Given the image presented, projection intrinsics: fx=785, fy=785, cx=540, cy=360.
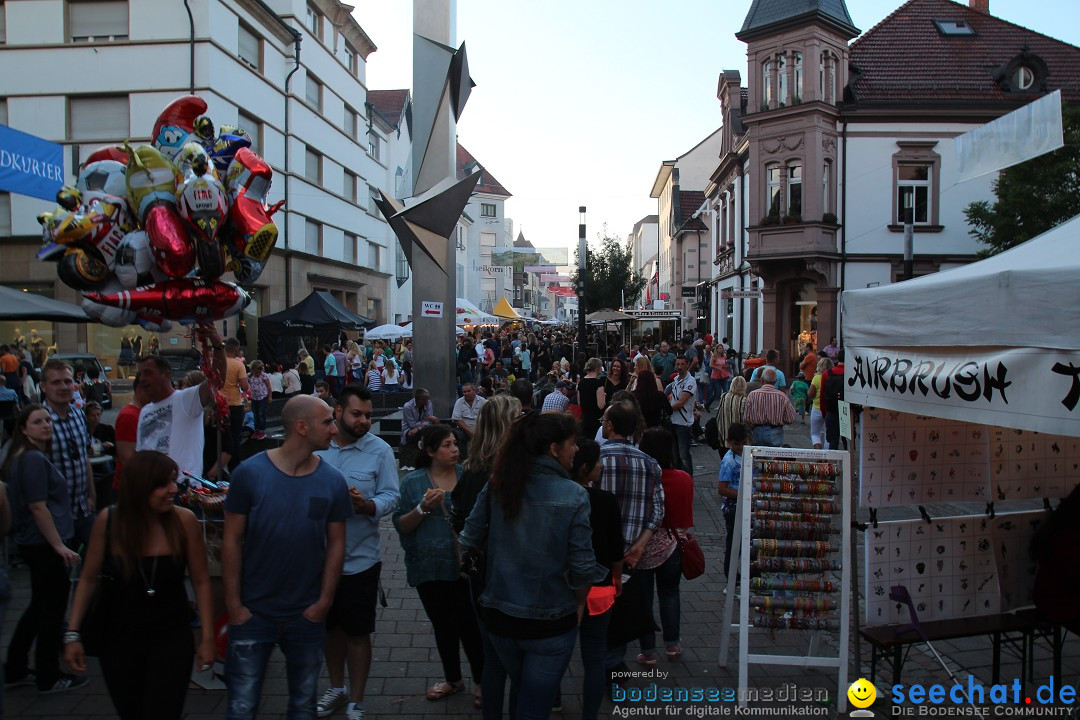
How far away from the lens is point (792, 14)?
25.1 metres

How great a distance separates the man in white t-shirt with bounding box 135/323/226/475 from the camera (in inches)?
200

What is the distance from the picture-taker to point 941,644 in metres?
5.51

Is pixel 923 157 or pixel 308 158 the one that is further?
pixel 308 158

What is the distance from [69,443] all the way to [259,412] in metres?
10.4

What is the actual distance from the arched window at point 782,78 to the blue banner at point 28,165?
21.9 m

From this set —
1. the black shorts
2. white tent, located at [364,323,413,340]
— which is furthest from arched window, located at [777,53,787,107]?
the black shorts

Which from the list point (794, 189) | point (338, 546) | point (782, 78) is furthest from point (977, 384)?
point (782, 78)

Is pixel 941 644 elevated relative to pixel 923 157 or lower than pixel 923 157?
lower

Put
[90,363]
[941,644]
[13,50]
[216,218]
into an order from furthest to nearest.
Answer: [13,50], [90,363], [941,644], [216,218]

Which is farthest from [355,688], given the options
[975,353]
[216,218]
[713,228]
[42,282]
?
[713,228]

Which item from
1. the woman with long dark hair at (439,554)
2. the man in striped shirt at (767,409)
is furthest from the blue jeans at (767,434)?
the woman with long dark hair at (439,554)

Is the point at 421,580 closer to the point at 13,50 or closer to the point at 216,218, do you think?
the point at 216,218

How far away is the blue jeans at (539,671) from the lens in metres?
3.32

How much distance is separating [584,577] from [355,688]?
1.68m
